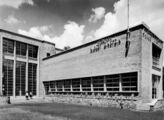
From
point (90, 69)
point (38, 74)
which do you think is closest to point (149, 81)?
point (90, 69)

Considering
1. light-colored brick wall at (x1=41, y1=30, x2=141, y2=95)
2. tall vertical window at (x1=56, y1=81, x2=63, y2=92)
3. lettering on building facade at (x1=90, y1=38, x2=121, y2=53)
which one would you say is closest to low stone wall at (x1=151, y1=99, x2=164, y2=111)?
light-colored brick wall at (x1=41, y1=30, x2=141, y2=95)

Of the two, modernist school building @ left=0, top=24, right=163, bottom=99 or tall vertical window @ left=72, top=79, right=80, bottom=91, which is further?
tall vertical window @ left=72, top=79, right=80, bottom=91

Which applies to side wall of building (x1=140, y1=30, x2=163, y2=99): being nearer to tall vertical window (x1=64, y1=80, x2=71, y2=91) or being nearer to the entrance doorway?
A: the entrance doorway

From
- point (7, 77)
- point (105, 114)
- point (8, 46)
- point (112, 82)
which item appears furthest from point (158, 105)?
point (8, 46)

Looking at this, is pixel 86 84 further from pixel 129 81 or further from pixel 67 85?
pixel 129 81

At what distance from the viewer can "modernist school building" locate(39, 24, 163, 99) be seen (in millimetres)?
14141

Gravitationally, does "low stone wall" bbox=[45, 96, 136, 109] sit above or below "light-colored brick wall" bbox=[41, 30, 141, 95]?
below

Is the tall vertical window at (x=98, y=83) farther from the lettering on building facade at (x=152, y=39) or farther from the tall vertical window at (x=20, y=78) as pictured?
the tall vertical window at (x=20, y=78)

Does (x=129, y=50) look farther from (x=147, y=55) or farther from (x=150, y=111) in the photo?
(x=150, y=111)

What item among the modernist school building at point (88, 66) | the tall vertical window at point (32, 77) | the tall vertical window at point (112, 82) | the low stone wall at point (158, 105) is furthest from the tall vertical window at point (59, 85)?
the low stone wall at point (158, 105)

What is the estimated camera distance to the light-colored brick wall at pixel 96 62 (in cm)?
1440

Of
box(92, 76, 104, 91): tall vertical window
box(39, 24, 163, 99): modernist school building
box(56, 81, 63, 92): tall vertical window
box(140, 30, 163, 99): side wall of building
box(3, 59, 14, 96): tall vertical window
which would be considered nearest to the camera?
box(140, 30, 163, 99): side wall of building

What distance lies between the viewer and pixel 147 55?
48.2 feet

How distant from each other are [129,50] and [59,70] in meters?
12.8
